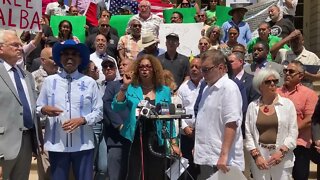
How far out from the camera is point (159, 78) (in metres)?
6.66

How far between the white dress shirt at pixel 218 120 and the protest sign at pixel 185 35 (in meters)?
4.89

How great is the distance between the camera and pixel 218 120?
585 cm

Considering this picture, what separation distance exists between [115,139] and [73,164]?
26.7 inches

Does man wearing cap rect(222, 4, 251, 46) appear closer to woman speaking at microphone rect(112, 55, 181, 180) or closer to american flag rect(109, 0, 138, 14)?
american flag rect(109, 0, 138, 14)

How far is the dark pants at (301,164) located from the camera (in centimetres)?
722

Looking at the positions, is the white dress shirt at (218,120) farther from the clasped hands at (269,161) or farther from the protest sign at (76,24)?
the protest sign at (76,24)

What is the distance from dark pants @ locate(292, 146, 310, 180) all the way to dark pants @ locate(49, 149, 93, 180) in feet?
7.71

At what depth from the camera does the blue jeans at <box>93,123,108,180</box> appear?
289 inches

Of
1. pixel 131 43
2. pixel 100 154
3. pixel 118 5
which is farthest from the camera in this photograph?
pixel 118 5

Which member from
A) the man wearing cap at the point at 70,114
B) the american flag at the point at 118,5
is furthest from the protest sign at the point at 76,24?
the man wearing cap at the point at 70,114

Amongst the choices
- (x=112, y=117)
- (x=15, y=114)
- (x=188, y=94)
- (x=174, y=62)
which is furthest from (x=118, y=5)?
(x=15, y=114)

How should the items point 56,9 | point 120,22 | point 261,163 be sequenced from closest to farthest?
point 261,163, point 120,22, point 56,9

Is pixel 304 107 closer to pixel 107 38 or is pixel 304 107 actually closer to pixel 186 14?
pixel 107 38

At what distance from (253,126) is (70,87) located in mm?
1962
